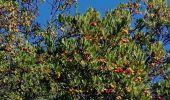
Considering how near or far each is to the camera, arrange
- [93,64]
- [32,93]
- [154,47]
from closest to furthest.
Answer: [93,64] → [154,47] → [32,93]

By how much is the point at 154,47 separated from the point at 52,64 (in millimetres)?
4202

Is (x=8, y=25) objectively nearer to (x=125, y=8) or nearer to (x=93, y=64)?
(x=125, y=8)

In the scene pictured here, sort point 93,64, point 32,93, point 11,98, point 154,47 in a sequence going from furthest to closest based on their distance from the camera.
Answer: point 11,98 → point 32,93 → point 154,47 → point 93,64

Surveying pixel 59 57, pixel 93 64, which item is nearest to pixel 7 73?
pixel 59 57

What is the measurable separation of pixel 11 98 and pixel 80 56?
8.32 meters

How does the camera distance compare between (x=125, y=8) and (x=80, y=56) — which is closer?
(x=80, y=56)

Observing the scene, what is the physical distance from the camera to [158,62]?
2038 centimetres

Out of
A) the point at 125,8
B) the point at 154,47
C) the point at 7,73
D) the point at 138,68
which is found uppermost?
the point at 125,8

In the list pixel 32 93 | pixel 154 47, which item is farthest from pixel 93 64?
pixel 32 93

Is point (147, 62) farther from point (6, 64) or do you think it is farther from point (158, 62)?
point (6, 64)

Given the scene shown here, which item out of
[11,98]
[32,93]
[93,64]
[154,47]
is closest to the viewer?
[93,64]

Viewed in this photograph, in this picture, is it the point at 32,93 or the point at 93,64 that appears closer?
the point at 93,64

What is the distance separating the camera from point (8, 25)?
84.7 ft

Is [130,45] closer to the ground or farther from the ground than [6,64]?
closer to the ground
